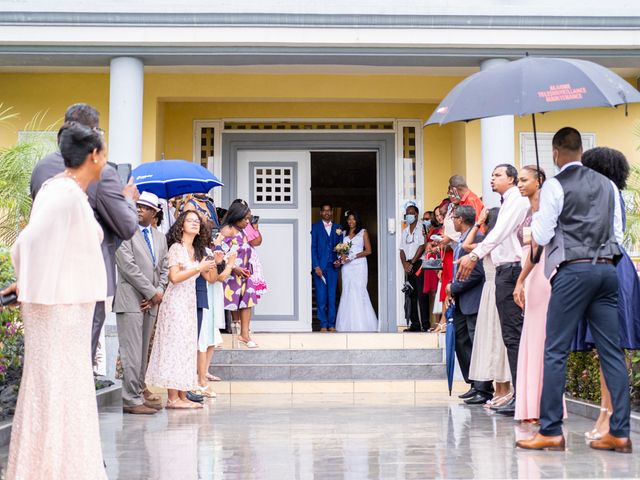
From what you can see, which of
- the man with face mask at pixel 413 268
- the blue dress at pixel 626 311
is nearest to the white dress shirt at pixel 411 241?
the man with face mask at pixel 413 268

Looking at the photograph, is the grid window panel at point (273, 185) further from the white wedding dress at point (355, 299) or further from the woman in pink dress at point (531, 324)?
the woman in pink dress at point (531, 324)

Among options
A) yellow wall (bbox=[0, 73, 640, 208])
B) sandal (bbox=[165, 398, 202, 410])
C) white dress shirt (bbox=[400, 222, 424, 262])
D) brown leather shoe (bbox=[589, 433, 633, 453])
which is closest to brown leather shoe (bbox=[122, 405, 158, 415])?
sandal (bbox=[165, 398, 202, 410])

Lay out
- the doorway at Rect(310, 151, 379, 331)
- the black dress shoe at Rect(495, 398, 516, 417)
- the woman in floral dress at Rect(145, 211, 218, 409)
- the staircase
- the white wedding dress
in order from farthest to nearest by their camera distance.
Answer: the doorway at Rect(310, 151, 379, 331) < the white wedding dress < the staircase < the woman in floral dress at Rect(145, 211, 218, 409) < the black dress shoe at Rect(495, 398, 516, 417)

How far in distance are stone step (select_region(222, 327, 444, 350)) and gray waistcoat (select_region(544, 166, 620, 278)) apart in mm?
5625

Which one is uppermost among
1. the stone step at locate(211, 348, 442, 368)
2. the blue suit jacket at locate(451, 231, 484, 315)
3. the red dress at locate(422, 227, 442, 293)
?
the red dress at locate(422, 227, 442, 293)

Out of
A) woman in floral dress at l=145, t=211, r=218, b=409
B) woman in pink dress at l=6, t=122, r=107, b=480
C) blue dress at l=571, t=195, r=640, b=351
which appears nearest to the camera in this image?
woman in pink dress at l=6, t=122, r=107, b=480

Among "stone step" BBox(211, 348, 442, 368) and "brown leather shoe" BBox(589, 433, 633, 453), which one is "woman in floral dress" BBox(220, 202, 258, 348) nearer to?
"stone step" BBox(211, 348, 442, 368)

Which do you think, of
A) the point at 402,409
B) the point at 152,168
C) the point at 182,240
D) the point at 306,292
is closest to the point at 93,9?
the point at 152,168

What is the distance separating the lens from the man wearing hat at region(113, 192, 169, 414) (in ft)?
24.8

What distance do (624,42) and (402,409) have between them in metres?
5.42

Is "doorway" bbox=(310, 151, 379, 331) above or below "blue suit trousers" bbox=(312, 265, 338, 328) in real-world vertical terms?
above

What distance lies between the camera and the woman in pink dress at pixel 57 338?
Answer: 12.4 ft

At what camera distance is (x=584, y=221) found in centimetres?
532

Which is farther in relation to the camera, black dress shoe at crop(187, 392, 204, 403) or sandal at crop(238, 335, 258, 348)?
sandal at crop(238, 335, 258, 348)
